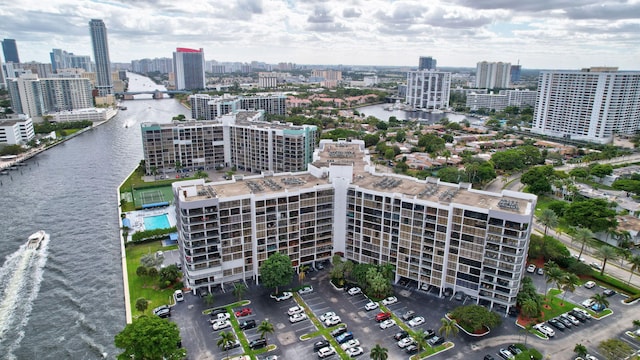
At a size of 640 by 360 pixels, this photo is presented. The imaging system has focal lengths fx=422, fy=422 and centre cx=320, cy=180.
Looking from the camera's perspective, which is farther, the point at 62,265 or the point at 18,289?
the point at 62,265

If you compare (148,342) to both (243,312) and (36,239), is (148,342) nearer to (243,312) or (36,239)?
(243,312)

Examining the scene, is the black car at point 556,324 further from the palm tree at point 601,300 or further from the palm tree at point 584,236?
the palm tree at point 584,236

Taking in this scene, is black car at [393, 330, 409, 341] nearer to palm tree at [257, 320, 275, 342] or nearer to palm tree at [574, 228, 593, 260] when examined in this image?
palm tree at [257, 320, 275, 342]

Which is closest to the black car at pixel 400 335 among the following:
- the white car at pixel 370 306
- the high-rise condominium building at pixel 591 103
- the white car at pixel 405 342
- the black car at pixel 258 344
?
the white car at pixel 405 342

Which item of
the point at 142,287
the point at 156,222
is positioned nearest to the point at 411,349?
the point at 142,287

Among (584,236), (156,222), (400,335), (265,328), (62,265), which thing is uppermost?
(584,236)

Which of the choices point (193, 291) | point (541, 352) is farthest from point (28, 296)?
point (541, 352)

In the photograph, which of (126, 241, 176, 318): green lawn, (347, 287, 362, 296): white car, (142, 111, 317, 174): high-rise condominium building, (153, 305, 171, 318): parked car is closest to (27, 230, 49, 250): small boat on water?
(126, 241, 176, 318): green lawn
